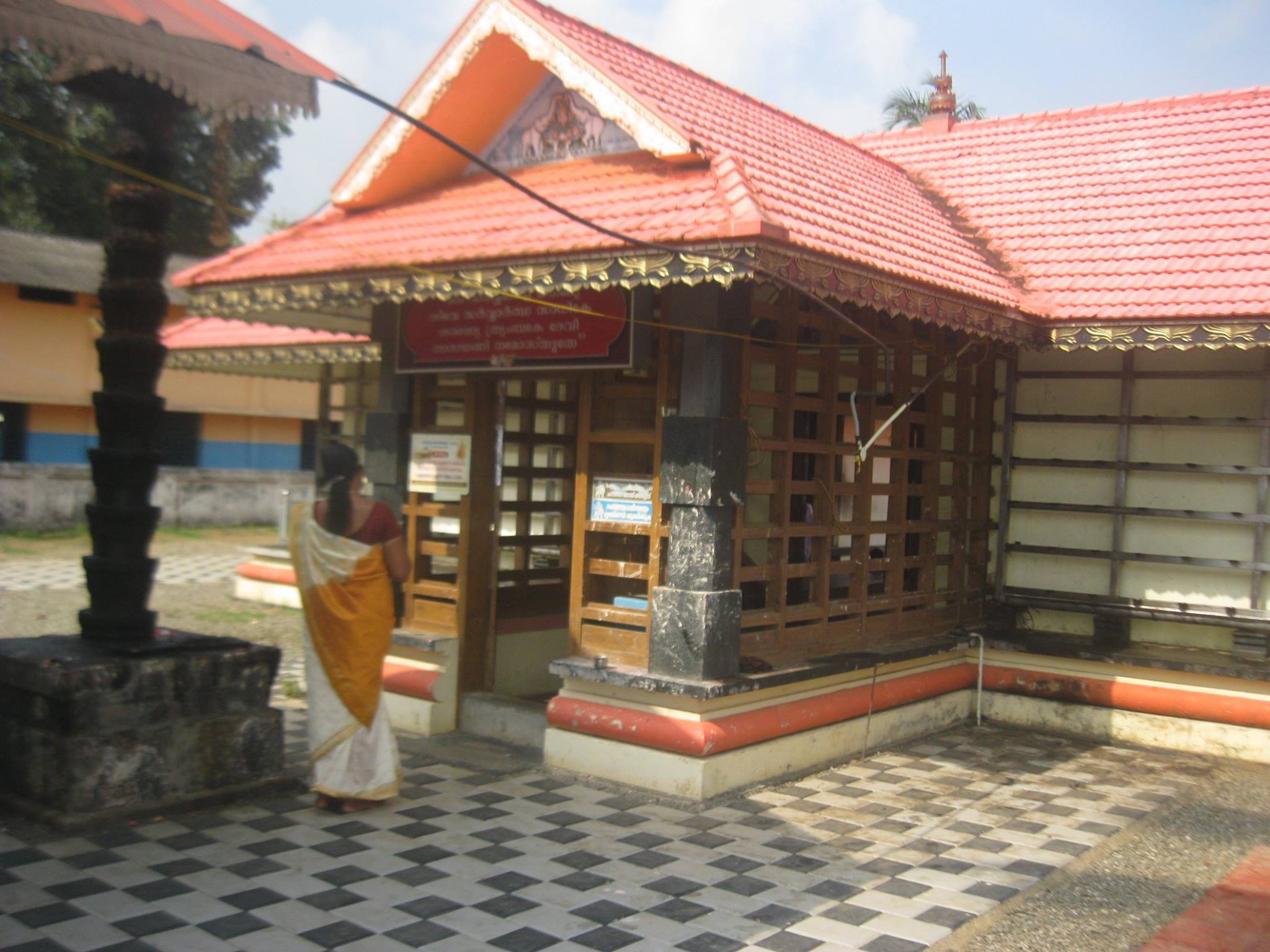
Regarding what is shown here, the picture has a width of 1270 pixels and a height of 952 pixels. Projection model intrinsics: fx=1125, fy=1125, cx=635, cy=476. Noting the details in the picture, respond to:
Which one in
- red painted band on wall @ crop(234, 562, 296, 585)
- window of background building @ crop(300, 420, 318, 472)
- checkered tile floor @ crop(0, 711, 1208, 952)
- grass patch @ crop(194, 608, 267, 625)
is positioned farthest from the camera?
window of background building @ crop(300, 420, 318, 472)

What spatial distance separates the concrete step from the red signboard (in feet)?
6.94

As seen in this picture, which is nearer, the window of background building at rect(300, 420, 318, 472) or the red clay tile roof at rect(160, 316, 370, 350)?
the red clay tile roof at rect(160, 316, 370, 350)

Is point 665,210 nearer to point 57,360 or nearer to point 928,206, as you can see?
point 928,206

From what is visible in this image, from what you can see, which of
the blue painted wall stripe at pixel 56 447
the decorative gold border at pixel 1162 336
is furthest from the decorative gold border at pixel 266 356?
the blue painted wall stripe at pixel 56 447

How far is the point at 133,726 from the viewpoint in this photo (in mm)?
5262

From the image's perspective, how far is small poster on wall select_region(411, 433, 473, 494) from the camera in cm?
Answer: 721

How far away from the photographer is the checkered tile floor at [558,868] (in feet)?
13.7

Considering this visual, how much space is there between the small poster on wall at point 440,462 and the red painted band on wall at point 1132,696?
13.7ft

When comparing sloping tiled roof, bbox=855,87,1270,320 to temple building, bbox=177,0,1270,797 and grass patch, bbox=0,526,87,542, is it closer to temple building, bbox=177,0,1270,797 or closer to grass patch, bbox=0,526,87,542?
temple building, bbox=177,0,1270,797

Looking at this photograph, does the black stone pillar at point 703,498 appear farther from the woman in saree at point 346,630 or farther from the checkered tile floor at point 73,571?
the checkered tile floor at point 73,571

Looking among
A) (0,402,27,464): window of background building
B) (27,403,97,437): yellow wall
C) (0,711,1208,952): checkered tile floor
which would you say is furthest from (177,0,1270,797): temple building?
(27,403,97,437): yellow wall

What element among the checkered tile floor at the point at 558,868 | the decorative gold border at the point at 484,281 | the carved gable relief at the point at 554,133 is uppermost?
the carved gable relief at the point at 554,133

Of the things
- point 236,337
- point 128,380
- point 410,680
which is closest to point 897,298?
point 410,680

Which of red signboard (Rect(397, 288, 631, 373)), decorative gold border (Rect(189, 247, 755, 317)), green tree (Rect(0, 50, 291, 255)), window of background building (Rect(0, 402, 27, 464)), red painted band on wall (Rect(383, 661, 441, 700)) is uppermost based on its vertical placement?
green tree (Rect(0, 50, 291, 255))
